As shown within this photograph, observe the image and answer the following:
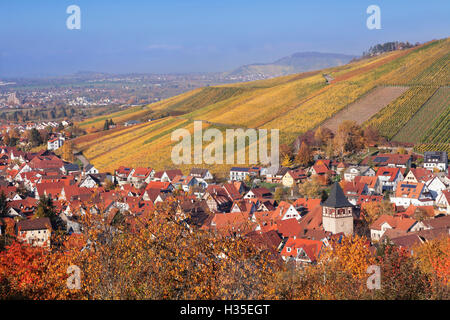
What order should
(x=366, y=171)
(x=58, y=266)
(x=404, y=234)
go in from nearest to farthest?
1. (x=58, y=266)
2. (x=404, y=234)
3. (x=366, y=171)

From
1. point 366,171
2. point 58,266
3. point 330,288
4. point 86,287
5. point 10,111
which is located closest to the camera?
point 86,287

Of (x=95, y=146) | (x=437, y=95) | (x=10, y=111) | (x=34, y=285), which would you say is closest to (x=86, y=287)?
(x=34, y=285)

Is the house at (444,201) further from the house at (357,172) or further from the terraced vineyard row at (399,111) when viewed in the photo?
the terraced vineyard row at (399,111)

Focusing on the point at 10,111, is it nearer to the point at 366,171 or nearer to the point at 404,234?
the point at 366,171

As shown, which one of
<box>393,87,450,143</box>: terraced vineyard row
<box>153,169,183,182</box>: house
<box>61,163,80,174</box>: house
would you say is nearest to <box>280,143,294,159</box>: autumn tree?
<box>153,169,183,182</box>: house

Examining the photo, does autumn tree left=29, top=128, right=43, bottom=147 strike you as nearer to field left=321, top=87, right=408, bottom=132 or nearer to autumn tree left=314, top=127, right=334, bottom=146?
field left=321, top=87, right=408, bottom=132

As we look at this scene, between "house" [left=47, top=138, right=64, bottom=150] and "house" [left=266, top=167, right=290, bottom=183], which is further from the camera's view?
"house" [left=47, top=138, right=64, bottom=150]
